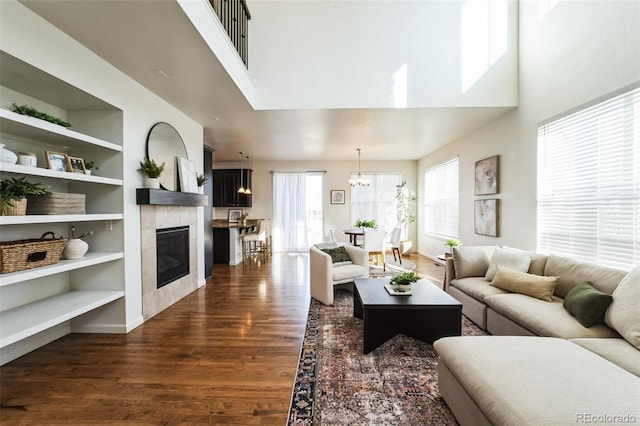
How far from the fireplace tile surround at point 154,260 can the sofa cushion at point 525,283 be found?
12.7 feet

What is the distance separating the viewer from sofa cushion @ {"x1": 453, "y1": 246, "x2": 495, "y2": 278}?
3.30 metres

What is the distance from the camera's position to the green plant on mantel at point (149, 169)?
300cm

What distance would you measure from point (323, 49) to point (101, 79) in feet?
8.55

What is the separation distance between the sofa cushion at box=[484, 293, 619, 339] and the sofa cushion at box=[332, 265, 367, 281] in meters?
1.56

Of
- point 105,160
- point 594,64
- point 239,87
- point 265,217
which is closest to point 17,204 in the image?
point 105,160

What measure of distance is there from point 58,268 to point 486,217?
5.28 metres

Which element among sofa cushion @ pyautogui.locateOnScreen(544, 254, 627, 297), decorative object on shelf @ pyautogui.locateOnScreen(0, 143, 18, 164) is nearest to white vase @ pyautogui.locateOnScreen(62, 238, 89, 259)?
decorative object on shelf @ pyautogui.locateOnScreen(0, 143, 18, 164)

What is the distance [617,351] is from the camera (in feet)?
5.27

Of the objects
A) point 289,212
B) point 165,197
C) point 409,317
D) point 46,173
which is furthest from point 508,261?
point 289,212

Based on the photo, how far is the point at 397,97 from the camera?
3686 millimetres

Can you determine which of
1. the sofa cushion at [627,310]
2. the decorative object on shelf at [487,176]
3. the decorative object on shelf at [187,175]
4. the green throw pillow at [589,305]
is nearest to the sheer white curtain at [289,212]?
the decorative object on shelf at [187,175]

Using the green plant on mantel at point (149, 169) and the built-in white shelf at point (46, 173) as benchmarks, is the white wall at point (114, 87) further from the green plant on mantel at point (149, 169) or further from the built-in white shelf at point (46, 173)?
the built-in white shelf at point (46, 173)

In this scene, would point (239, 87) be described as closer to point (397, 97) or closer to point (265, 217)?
point (397, 97)

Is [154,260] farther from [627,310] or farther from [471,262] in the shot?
[627,310]
